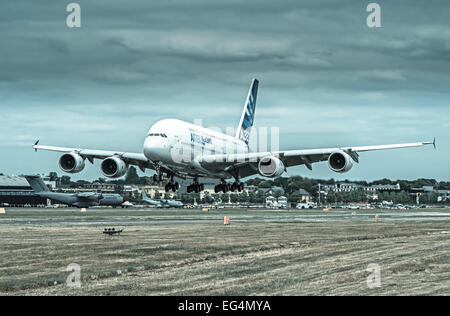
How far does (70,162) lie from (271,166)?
710 inches

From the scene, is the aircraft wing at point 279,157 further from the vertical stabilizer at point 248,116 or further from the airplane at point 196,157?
the vertical stabilizer at point 248,116

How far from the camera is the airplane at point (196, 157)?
190 feet

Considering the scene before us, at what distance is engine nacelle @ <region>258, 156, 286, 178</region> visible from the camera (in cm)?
6281

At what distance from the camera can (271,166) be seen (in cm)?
6306

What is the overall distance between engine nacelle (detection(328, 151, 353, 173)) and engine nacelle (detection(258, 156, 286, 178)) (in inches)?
172

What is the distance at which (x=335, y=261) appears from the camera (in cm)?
3331

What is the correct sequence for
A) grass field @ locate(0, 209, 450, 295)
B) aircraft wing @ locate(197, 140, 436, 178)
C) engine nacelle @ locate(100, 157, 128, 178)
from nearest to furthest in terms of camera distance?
grass field @ locate(0, 209, 450, 295), aircraft wing @ locate(197, 140, 436, 178), engine nacelle @ locate(100, 157, 128, 178)

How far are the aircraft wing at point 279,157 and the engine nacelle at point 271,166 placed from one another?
600 mm

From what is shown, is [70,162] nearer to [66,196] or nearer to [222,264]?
[222,264]

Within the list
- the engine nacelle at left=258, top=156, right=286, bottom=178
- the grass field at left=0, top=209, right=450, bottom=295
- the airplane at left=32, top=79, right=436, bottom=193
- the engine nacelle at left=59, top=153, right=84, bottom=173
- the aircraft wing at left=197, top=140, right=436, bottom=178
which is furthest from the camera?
the engine nacelle at left=59, top=153, right=84, bottom=173

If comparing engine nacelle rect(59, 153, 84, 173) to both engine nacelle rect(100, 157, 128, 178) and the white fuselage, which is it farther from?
the white fuselage

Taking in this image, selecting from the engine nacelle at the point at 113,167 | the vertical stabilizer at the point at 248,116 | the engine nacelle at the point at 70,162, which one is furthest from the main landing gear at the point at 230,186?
the engine nacelle at the point at 70,162

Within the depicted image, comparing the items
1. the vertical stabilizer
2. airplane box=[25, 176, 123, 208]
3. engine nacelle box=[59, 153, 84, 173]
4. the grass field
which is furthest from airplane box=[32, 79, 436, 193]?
airplane box=[25, 176, 123, 208]
